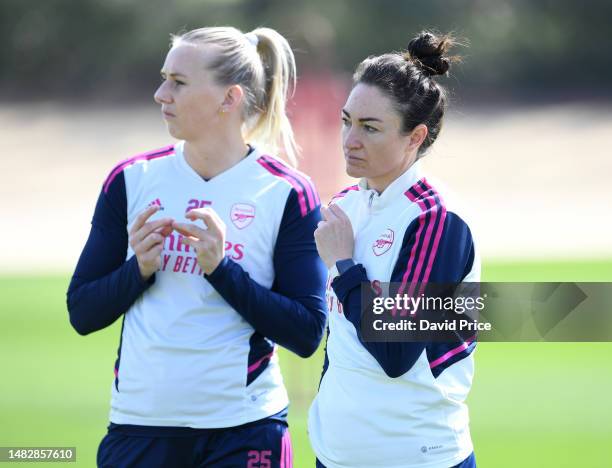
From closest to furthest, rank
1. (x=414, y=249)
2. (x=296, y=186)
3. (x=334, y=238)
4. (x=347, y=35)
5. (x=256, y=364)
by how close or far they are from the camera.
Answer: (x=414, y=249)
(x=334, y=238)
(x=256, y=364)
(x=296, y=186)
(x=347, y=35)

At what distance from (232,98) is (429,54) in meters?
0.64

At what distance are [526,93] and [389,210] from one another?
2352cm

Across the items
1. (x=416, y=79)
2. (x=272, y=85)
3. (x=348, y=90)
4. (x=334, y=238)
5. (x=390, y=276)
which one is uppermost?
(x=348, y=90)

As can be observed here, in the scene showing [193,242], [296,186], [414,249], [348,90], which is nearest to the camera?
[414,249]

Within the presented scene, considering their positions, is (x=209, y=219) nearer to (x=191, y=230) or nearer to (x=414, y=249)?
(x=191, y=230)

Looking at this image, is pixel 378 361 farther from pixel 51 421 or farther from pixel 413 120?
pixel 51 421

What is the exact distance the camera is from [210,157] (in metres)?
3.33

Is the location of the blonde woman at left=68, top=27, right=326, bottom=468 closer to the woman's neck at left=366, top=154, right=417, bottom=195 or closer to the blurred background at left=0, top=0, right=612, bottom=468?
the woman's neck at left=366, top=154, right=417, bottom=195

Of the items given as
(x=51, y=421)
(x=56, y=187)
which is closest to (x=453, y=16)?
(x=56, y=187)

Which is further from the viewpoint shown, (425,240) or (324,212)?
(324,212)

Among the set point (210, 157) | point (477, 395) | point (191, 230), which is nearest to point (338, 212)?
point (191, 230)

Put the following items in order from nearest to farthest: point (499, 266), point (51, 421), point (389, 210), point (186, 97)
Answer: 1. point (389, 210)
2. point (186, 97)
3. point (51, 421)
4. point (499, 266)

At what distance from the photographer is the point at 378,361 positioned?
2.78 metres

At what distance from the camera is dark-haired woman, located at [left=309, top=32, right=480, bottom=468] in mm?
2832
